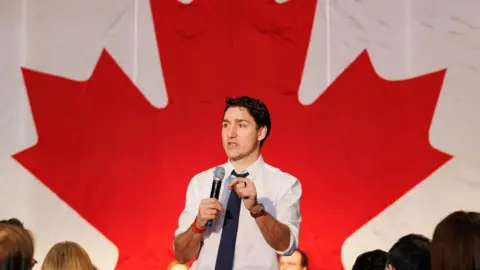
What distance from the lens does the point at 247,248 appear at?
7.39ft

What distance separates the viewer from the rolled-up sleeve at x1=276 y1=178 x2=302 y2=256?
225 centimetres

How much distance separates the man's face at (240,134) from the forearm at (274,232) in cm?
28

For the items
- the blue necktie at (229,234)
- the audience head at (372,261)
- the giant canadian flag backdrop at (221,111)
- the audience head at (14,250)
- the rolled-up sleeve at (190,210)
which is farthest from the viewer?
the giant canadian flag backdrop at (221,111)

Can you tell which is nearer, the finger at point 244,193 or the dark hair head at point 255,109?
the finger at point 244,193

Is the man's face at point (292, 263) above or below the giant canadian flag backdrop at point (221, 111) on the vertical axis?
below

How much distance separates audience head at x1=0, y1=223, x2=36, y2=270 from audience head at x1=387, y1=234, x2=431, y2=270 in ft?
3.58

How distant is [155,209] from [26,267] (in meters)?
1.90

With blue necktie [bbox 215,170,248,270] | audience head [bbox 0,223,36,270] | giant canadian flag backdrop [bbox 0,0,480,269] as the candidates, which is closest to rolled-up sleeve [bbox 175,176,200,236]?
blue necktie [bbox 215,170,248,270]

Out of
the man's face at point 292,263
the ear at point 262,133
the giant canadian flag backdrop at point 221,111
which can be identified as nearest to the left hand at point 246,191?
the ear at point 262,133

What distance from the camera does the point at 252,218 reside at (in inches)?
89.7

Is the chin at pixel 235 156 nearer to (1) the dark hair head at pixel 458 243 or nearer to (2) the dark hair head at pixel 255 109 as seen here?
(2) the dark hair head at pixel 255 109

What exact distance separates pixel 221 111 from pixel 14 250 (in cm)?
204

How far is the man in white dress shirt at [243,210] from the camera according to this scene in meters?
2.15

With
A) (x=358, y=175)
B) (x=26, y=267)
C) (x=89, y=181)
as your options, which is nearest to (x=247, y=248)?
(x=26, y=267)
